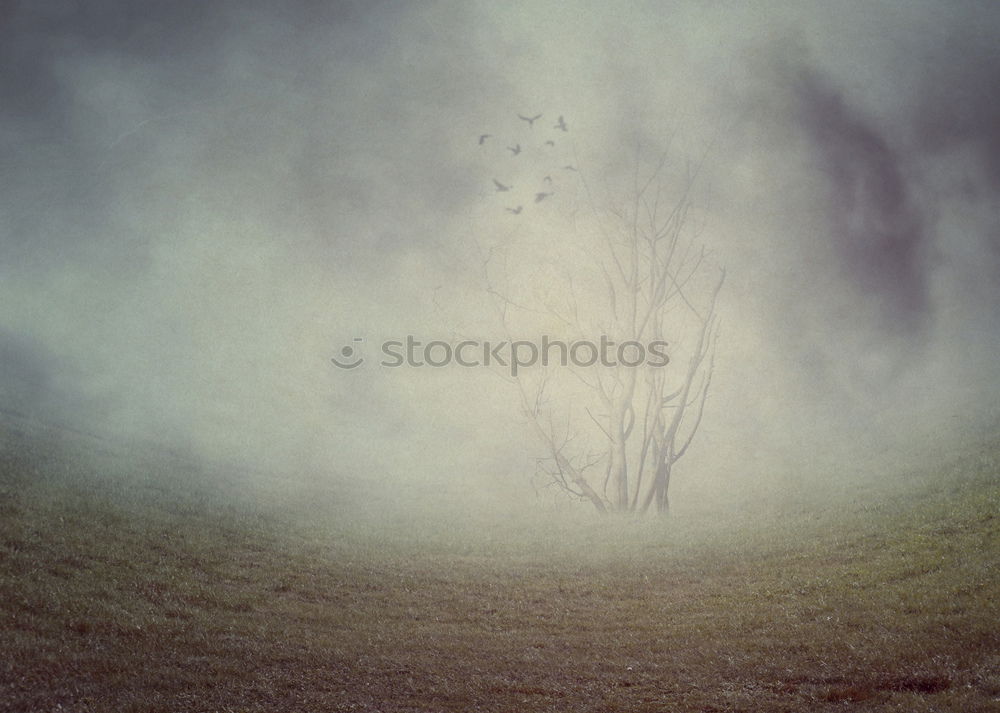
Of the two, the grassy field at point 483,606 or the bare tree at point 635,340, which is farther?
the bare tree at point 635,340

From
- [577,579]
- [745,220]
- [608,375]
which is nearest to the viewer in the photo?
[577,579]

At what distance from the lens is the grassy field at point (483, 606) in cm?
1221

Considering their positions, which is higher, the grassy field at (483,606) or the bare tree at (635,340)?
the bare tree at (635,340)

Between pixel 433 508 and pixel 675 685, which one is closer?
pixel 675 685

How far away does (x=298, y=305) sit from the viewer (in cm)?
5484

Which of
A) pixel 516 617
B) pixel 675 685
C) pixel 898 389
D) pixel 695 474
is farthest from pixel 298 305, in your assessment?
pixel 675 685

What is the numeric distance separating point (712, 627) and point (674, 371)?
30874 millimetres

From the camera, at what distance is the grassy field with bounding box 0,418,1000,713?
12.2 metres

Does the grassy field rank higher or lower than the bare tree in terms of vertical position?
lower

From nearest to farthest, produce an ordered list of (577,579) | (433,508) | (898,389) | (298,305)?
(577,579)
(433,508)
(898,389)
(298,305)

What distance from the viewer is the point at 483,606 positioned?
18125mm

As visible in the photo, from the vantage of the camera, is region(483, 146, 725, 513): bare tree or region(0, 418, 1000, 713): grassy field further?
region(483, 146, 725, 513): bare tree

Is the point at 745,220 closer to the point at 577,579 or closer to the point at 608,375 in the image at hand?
the point at 608,375

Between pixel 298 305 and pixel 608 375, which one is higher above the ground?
pixel 298 305
